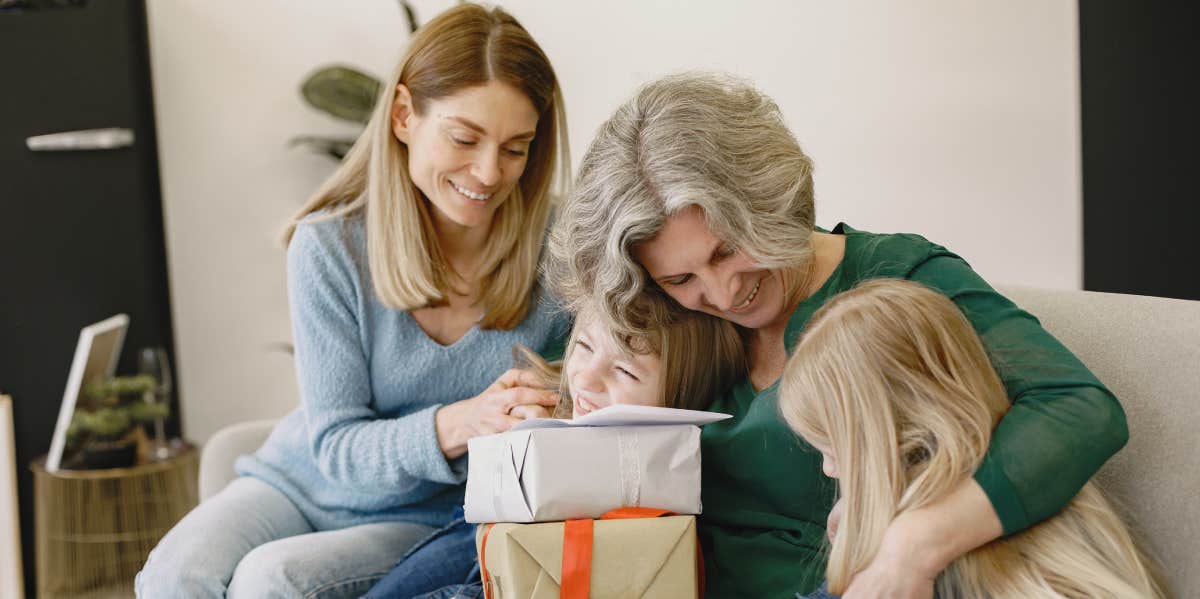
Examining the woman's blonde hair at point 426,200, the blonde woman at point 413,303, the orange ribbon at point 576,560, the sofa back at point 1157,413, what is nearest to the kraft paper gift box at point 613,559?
the orange ribbon at point 576,560

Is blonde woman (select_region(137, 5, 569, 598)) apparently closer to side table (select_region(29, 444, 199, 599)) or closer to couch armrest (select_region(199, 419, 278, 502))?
couch armrest (select_region(199, 419, 278, 502))

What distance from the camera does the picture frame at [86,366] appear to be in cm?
323

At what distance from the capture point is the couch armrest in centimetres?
227

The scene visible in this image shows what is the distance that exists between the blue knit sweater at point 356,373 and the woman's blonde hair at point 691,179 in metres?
0.53

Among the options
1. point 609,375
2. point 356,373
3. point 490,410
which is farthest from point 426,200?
point 609,375

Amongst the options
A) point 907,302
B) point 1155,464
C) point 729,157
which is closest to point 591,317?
point 729,157

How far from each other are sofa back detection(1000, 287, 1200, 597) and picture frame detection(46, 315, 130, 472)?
→ 266 centimetres

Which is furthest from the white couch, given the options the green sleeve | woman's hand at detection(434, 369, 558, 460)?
woman's hand at detection(434, 369, 558, 460)

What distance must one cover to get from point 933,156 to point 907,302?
8.30ft

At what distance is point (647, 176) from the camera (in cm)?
150

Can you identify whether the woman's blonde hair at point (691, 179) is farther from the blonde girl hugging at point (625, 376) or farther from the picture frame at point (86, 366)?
the picture frame at point (86, 366)

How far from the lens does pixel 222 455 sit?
2.28m

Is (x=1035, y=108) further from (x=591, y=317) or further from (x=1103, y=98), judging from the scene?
(x=591, y=317)

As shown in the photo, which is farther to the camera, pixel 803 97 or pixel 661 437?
pixel 803 97
